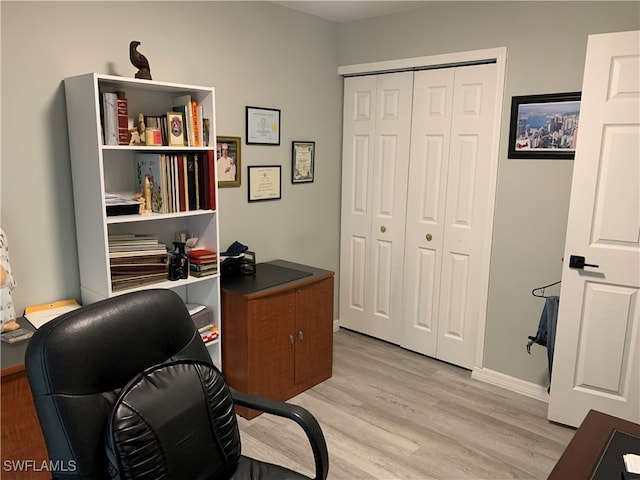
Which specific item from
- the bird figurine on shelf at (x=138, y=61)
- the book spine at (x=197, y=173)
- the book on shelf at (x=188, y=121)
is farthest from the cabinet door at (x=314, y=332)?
the bird figurine on shelf at (x=138, y=61)

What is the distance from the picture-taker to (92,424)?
1297mm

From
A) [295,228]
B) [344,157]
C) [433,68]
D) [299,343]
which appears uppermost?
[433,68]

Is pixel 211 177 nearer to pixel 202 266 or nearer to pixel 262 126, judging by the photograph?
pixel 202 266

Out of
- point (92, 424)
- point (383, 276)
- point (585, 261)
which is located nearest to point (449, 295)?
point (383, 276)

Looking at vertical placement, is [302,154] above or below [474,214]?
above

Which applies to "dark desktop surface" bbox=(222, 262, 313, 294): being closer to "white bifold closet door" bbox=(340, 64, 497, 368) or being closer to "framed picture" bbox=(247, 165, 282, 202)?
"framed picture" bbox=(247, 165, 282, 202)

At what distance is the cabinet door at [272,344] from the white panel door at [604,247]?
1506mm

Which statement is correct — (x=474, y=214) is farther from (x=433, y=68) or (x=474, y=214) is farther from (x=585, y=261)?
(x=433, y=68)

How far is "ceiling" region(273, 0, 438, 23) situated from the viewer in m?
3.15

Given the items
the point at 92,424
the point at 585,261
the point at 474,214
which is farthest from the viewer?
the point at 474,214

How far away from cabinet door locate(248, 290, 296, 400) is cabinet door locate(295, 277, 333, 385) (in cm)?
6

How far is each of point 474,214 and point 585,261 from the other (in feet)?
2.72

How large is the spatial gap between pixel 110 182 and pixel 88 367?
1361mm

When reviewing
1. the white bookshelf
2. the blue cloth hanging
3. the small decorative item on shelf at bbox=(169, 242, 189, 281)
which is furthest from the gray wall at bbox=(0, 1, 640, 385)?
the small decorative item on shelf at bbox=(169, 242, 189, 281)
